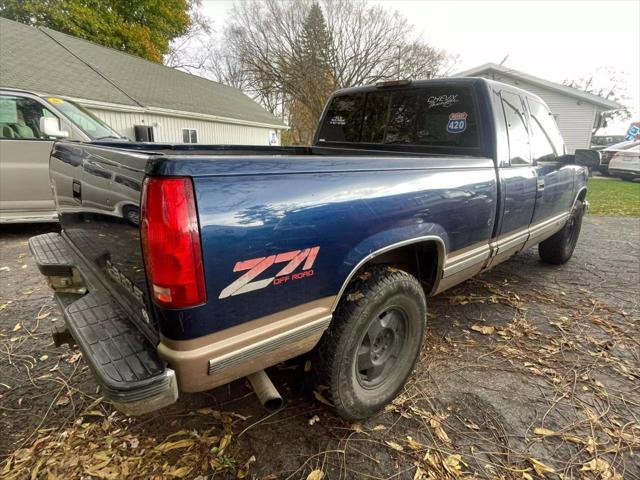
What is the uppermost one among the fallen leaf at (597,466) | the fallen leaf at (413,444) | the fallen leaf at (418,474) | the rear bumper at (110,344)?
the rear bumper at (110,344)

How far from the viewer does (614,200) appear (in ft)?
37.0

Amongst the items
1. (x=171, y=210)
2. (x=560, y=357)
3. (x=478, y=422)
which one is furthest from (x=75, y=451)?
(x=560, y=357)

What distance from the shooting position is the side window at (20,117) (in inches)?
205

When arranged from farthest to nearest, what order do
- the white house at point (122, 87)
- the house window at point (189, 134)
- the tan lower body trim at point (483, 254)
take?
the house window at point (189, 134) < the white house at point (122, 87) < the tan lower body trim at point (483, 254)

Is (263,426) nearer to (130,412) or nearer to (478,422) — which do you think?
(130,412)

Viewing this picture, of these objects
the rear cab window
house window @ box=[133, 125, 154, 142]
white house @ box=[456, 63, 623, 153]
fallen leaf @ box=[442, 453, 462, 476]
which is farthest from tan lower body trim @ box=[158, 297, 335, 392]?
white house @ box=[456, 63, 623, 153]

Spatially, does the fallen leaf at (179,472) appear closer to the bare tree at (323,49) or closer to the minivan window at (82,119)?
the minivan window at (82,119)

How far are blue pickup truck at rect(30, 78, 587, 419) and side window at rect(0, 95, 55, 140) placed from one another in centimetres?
382

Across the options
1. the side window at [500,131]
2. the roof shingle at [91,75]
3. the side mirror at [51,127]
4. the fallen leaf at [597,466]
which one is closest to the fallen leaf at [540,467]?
the fallen leaf at [597,466]

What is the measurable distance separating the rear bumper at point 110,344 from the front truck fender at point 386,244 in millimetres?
827

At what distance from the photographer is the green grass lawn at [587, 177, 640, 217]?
926cm

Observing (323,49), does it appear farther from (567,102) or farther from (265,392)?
(265,392)

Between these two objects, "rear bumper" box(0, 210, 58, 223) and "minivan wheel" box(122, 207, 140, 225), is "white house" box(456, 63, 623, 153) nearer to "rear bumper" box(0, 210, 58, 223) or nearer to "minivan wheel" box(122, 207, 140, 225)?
"rear bumper" box(0, 210, 58, 223)

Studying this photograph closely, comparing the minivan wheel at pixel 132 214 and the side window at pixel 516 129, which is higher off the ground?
the side window at pixel 516 129
